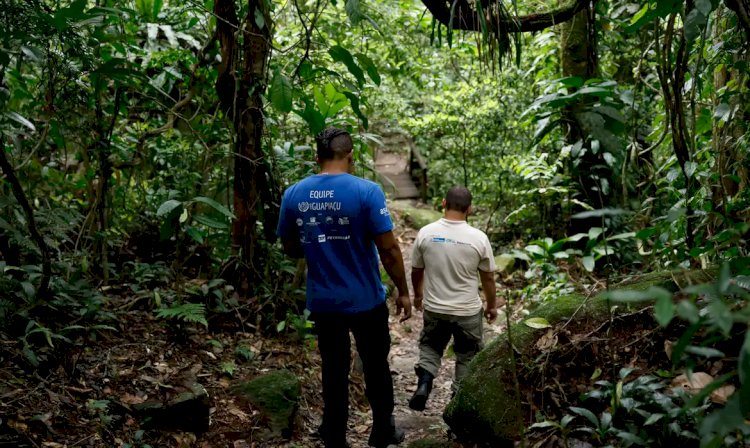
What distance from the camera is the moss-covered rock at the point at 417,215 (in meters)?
11.9

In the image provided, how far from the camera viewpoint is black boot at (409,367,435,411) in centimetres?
409

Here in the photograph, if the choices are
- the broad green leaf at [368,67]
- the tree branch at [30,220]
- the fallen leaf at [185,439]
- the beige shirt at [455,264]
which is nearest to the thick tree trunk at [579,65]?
the beige shirt at [455,264]

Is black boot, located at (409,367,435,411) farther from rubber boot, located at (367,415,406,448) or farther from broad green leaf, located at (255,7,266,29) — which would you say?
broad green leaf, located at (255,7,266,29)

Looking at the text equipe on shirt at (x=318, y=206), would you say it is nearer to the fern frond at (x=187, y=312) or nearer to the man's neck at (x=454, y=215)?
the fern frond at (x=187, y=312)

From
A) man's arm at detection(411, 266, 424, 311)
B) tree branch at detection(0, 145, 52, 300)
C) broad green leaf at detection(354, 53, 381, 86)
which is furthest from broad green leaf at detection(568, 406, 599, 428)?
tree branch at detection(0, 145, 52, 300)

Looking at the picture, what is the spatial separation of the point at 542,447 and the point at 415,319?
178 inches

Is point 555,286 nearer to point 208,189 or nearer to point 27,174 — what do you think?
point 208,189

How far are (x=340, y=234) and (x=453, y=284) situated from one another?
1.20 m

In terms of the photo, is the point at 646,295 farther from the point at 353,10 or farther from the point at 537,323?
the point at 537,323

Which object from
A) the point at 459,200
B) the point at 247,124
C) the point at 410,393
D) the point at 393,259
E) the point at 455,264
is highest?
the point at 247,124

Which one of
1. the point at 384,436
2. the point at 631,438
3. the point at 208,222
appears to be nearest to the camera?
the point at 631,438

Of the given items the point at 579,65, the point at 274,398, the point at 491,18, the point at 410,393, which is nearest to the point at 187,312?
the point at 274,398

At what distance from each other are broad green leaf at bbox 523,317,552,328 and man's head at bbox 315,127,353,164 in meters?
1.38

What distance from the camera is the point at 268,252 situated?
4.91 meters
